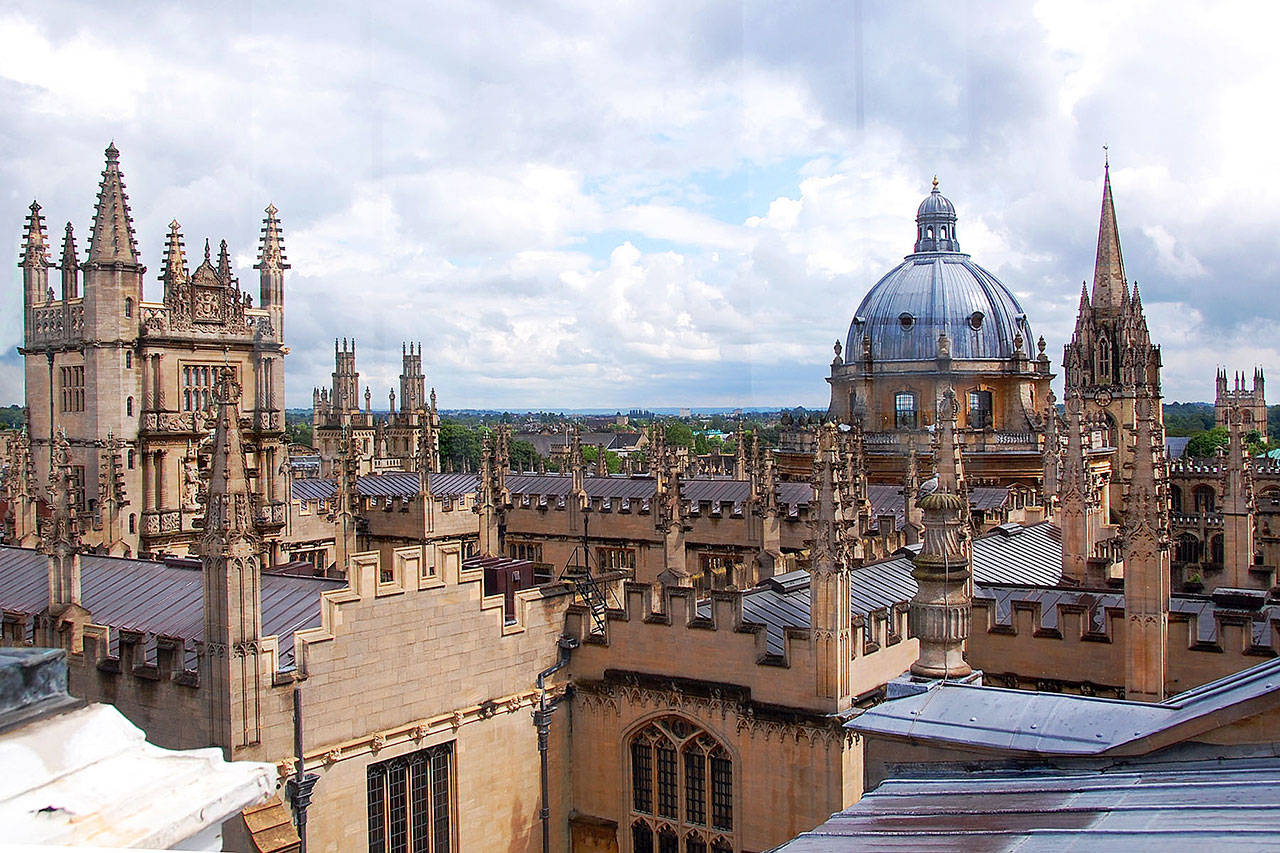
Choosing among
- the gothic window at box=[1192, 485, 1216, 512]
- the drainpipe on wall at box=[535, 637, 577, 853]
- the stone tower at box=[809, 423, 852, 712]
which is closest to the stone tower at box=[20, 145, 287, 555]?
the drainpipe on wall at box=[535, 637, 577, 853]

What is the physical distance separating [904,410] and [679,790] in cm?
3293

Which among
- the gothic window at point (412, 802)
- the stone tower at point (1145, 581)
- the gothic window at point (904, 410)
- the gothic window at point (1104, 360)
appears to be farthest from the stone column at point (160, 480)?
the gothic window at point (1104, 360)

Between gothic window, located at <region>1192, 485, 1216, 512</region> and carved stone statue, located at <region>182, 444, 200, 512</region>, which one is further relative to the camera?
gothic window, located at <region>1192, 485, 1216, 512</region>

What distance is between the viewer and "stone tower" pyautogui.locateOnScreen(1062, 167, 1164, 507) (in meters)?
65.9

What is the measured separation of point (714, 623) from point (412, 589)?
155 inches

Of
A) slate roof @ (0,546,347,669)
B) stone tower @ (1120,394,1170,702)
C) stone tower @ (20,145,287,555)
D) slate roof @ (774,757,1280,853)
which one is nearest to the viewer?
slate roof @ (774,757,1280,853)

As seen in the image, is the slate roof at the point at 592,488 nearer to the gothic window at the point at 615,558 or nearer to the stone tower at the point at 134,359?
the gothic window at the point at 615,558

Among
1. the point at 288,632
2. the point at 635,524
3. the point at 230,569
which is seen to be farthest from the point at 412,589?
the point at 635,524

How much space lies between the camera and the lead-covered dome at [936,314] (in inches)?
1807

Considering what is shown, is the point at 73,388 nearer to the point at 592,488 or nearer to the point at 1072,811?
the point at 592,488

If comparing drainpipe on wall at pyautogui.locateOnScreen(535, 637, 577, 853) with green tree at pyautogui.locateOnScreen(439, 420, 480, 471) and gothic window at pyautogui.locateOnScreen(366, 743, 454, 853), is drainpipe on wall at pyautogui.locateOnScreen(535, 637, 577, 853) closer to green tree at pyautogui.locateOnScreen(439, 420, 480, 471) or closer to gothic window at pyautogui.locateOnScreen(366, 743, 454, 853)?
gothic window at pyautogui.locateOnScreen(366, 743, 454, 853)

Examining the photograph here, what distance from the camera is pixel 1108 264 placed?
71.2 metres

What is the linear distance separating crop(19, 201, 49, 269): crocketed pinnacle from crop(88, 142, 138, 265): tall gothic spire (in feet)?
14.9

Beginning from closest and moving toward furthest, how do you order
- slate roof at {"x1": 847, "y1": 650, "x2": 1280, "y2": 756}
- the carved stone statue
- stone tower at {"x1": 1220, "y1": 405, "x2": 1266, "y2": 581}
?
1. slate roof at {"x1": 847, "y1": 650, "x2": 1280, "y2": 756}
2. stone tower at {"x1": 1220, "y1": 405, "x2": 1266, "y2": 581}
3. the carved stone statue
